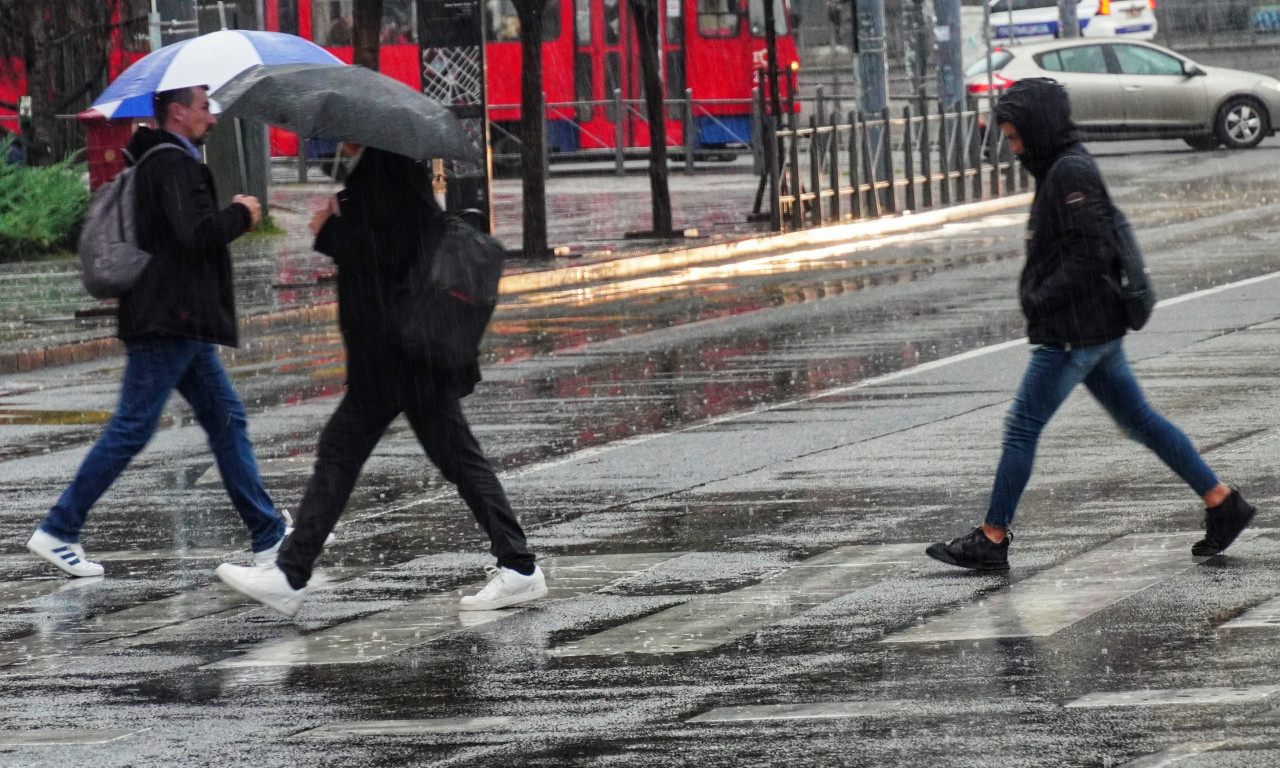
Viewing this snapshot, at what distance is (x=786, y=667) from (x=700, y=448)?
464cm

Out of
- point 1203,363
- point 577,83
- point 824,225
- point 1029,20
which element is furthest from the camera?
point 1029,20

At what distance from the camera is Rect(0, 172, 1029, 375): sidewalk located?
60.3 feet

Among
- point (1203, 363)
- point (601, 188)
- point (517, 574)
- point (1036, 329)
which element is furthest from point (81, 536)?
point (601, 188)

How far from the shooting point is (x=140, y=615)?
786 centimetres

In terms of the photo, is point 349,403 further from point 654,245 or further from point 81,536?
point 654,245

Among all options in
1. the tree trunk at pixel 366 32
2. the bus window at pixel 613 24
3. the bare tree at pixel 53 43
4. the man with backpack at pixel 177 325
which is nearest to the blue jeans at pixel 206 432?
the man with backpack at pixel 177 325

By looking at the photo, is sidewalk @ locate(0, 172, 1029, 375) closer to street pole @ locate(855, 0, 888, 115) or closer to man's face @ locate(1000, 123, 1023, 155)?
street pole @ locate(855, 0, 888, 115)

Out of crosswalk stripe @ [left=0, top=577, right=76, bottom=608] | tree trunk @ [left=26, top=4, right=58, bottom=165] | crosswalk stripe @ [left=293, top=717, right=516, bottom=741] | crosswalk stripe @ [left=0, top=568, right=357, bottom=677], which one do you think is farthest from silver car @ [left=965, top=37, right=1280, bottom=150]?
crosswalk stripe @ [left=293, top=717, right=516, bottom=741]

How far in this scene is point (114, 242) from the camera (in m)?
8.41

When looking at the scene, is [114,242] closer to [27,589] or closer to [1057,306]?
[27,589]

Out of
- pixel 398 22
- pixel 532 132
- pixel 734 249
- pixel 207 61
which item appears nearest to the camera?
pixel 207 61

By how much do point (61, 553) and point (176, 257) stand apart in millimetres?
1173

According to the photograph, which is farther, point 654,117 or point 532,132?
point 654,117

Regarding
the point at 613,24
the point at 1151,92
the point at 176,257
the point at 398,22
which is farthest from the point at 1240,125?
the point at 176,257
